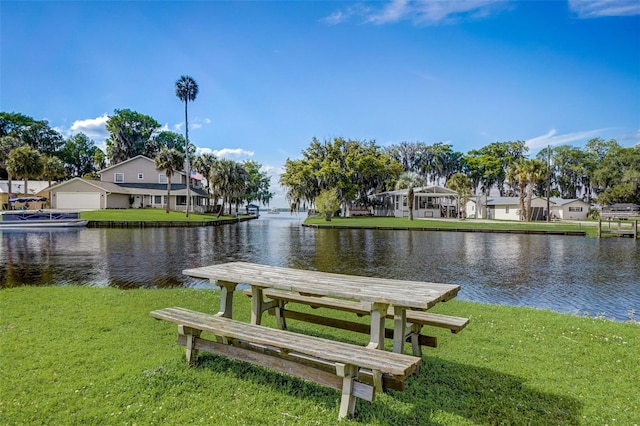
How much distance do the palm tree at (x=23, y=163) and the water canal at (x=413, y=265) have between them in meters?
32.1

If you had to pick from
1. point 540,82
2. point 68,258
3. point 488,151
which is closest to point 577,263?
point 540,82

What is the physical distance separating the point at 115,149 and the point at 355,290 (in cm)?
7738

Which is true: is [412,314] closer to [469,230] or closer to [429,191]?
[469,230]

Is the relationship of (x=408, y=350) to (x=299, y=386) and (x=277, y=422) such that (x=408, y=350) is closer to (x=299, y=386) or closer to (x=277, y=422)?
(x=299, y=386)

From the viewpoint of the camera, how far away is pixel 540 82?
20.1 m

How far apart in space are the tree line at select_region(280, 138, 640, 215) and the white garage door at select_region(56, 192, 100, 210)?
24.6 meters

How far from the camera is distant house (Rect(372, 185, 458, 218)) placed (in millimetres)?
51969

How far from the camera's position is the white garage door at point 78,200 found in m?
46.7

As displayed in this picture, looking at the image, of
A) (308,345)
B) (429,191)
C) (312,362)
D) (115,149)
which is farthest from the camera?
(115,149)

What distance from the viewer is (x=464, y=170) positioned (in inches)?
3280

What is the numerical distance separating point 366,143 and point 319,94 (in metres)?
38.8

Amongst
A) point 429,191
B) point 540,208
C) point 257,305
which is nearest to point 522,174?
point 540,208

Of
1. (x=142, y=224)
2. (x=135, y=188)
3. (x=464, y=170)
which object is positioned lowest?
(x=142, y=224)

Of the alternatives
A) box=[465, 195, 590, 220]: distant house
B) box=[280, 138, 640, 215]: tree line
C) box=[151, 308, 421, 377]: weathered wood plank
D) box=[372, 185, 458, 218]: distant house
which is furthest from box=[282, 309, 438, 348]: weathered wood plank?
box=[465, 195, 590, 220]: distant house
